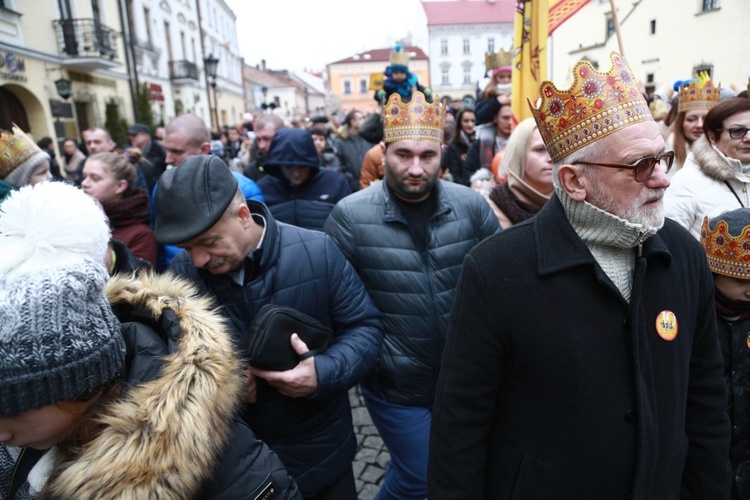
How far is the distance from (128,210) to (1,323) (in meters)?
2.23

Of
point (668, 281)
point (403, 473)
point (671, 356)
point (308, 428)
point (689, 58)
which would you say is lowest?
point (403, 473)

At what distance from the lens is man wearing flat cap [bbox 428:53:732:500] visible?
1.39 m

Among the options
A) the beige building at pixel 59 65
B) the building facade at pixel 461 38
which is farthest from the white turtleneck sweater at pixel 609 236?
the building facade at pixel 461 38

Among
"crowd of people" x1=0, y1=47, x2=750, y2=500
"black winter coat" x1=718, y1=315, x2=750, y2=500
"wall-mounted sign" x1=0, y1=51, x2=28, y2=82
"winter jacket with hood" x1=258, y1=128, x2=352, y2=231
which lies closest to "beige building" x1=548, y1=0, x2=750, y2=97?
"winter jacket with hood" x1=258, y1=128, x2=352, y2=231

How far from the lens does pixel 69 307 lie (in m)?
1.05

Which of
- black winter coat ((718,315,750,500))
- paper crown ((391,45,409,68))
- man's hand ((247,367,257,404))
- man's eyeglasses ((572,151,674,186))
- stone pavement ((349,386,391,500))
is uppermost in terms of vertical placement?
paper crown ((391,45,409,68))

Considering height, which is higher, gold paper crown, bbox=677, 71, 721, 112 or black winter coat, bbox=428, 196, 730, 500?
gold paper crown, bbox=677, 71, 721, 112

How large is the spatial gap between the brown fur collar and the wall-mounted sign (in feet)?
53.0

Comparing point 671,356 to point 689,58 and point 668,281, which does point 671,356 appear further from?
point 689,58

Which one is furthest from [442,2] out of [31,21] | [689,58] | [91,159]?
[91,159]

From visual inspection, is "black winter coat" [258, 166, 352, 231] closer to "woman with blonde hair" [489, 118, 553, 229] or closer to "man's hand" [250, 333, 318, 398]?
"woman with blonde hair" [489, 118, 553, 229]

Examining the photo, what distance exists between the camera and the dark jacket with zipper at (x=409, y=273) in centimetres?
254

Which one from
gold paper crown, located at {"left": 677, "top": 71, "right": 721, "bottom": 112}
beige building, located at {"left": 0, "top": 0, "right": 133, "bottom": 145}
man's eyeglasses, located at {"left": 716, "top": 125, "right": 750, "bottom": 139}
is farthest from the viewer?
beige building, located at {"left": 0, "top": 0, "right": 133, "bottom": 145}

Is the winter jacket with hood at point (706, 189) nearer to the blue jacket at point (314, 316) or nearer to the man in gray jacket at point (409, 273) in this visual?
the man in gray jacket at point (409, 273)
